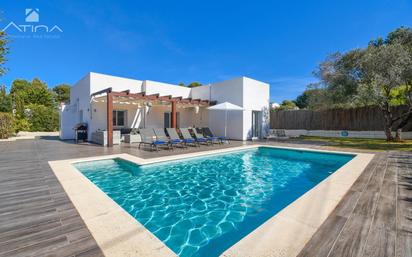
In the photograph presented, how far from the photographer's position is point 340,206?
3143 mm

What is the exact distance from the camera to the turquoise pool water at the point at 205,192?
297 centimetres

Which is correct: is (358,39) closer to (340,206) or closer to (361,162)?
(361,162)

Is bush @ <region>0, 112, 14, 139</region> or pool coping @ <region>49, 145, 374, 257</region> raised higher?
bush @ <region>0, 112, 14, 139</region>

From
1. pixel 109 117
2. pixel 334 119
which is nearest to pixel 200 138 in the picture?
pixel 109 117

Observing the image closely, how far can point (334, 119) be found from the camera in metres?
17.0

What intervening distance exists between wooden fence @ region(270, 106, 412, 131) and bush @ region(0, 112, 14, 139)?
76.8 feet

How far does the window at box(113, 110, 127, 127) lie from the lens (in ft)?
46.6

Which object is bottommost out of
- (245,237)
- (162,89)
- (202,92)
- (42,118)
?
(245,237)

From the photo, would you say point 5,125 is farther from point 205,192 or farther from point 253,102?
point 253,102

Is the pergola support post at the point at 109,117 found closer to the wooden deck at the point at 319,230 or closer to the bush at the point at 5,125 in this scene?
the wooden deck at the point at 319,230

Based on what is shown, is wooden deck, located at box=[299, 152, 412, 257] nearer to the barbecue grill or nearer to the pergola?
the pergola

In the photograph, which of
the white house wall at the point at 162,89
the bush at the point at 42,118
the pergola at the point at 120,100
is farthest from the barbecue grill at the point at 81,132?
the bush at the point at 42,118
